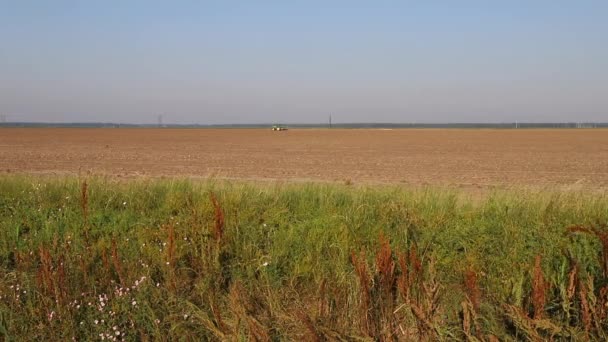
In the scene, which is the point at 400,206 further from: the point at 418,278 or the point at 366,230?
the point at 418,278

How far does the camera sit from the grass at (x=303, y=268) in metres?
3.76

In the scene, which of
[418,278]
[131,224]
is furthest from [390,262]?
[131,224]

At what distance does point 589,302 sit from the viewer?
376 cm

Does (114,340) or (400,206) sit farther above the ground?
(400,206)

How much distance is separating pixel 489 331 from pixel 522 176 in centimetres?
2322

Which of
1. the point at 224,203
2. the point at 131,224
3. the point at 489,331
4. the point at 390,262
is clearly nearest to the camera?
the point at 489,331

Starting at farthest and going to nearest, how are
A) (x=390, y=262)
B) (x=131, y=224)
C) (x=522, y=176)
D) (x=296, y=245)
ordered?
1. (x=522, y=176)
2. (x=131, y=224)
3. (x=296, y=245)
4. (x=390, y=262)

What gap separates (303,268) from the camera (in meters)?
4.97

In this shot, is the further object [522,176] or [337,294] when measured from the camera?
[522,176]

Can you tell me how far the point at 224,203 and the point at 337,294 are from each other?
9.41ft

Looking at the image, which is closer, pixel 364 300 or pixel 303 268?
pixel 364 300

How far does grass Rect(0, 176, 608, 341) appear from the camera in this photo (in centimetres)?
376

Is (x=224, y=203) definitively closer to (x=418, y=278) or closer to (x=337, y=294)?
(x=337, y=294)

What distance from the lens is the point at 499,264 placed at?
4887mm
